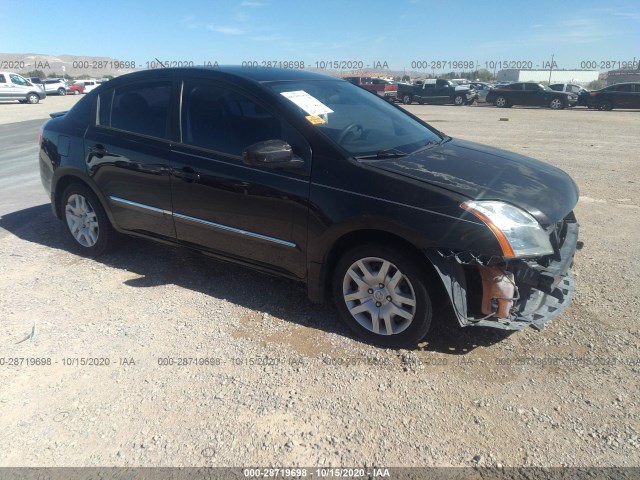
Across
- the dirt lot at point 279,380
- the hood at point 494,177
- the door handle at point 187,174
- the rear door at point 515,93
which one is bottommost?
the dirt lot at point 279,380

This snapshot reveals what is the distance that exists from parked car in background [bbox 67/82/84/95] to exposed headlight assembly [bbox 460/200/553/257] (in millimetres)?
52255

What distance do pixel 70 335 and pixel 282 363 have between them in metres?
1.56

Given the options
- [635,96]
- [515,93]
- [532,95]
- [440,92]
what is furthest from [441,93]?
[635,96]

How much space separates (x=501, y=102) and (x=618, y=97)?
6.22 metres

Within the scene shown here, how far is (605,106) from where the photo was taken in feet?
84.9

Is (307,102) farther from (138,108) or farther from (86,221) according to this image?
(86,221)

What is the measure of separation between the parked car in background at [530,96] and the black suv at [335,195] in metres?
26.6

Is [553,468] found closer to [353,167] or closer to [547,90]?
[353,167]

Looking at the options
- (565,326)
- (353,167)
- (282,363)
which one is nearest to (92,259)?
(282,363)

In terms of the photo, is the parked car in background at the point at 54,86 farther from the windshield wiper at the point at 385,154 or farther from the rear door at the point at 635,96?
the windshield wiper at the point at 385,154

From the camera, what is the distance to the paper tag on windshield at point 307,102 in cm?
365

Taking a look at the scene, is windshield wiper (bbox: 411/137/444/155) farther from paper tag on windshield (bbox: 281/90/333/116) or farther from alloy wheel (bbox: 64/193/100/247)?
alloy wheel (bbox: 64/193/100/247)

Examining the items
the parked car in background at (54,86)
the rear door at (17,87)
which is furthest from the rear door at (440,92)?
the parked car in background at (54,86)

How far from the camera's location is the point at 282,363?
3.20 meters
